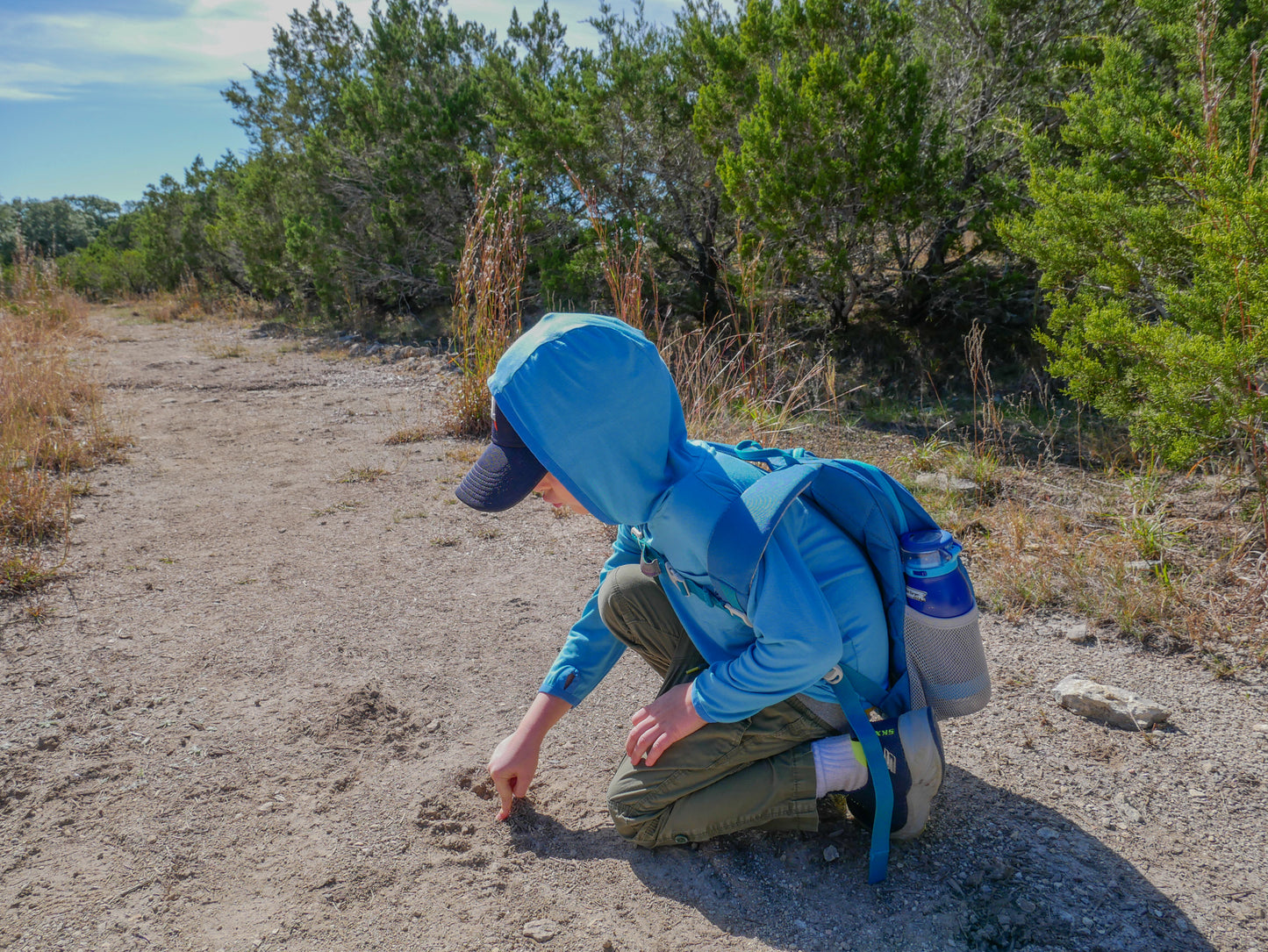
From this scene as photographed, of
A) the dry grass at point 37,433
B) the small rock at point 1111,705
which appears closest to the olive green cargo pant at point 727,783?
the small rock at point 1111,705

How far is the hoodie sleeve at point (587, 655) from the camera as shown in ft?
5.61

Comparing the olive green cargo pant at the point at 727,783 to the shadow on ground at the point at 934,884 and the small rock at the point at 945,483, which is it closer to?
the shadow on ground at the point at 934,884

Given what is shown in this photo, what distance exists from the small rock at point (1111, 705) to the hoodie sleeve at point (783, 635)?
1.09 metres

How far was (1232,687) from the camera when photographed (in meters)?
2.05

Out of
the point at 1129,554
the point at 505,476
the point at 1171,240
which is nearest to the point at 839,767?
the point at 505,476

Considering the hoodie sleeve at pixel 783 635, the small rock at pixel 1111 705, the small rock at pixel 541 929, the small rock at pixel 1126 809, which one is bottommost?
the small rock at pixel 541 929

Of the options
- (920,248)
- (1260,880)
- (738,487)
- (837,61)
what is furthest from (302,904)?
(920,248)

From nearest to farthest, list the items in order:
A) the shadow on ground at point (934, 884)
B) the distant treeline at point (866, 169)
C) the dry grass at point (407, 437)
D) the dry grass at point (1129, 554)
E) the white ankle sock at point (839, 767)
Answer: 1. the shadow on ground at point (934, 884)
2. the white ankle sock at point (839, 767)
3. the dry grass at point (1129, 554)
4. the distant treeline at point (866, 169)
5. the dry grass at point (407, 437)

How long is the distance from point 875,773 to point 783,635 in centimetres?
39

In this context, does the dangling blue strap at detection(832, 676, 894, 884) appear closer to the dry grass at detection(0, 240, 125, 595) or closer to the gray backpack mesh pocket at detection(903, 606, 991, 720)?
the gray backpack mesh pocket at detection(903, 606, 991, 720)

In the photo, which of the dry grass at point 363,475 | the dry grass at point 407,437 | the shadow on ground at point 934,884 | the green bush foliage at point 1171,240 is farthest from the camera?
the dry grass at point 407,437

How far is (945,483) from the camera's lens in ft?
11.7

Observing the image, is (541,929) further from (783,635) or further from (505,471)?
(505,471)

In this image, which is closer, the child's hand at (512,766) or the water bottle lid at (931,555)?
the water bottle lid at (931,555)
